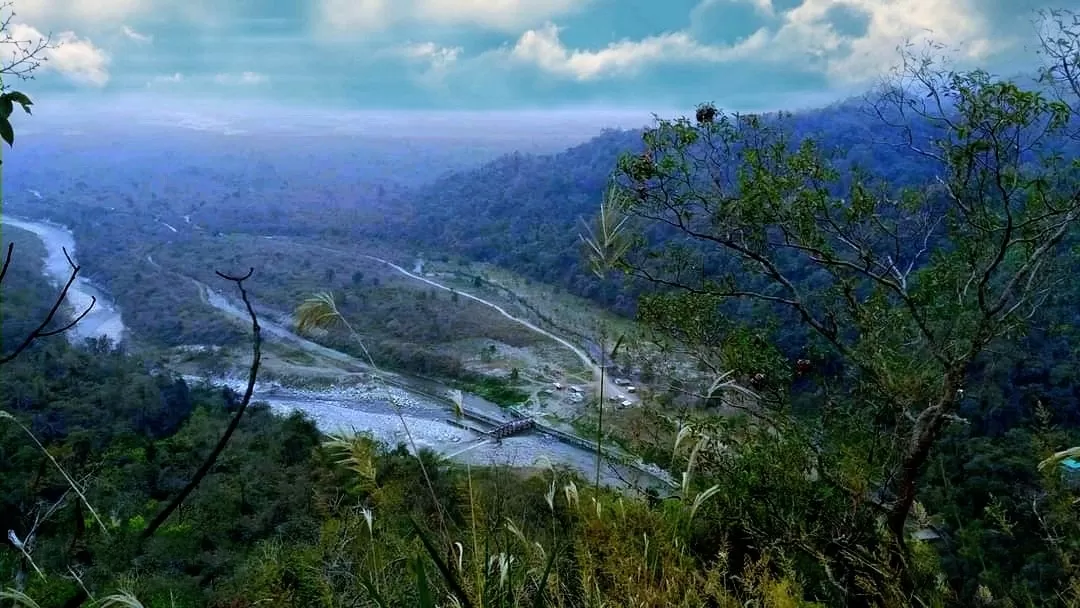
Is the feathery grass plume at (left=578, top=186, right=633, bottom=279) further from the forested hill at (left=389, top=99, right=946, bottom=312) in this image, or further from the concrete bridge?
the forested hill at (left=389, top=99, right=946, bottom=312)

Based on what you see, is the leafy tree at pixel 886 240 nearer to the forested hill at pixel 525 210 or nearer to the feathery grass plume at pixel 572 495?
the feathery grass plume at pixel 572 495

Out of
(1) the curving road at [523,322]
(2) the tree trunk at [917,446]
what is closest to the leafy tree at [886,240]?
(2) the tree trunk at [917,446]

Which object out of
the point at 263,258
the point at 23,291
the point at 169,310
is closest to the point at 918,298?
the point at 23,291

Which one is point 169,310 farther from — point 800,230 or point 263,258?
point 800,230

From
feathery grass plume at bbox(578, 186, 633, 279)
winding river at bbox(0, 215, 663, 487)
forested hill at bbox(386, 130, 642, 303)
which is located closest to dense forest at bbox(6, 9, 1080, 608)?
feathery grass plume at bbox(578, 186, 633, 279)

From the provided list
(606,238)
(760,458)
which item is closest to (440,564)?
(606,238)

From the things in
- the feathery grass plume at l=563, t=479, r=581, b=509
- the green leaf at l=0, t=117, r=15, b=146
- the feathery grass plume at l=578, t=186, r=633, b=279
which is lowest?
the feathery grass plume at l=563, t=479, r=581, b=509
